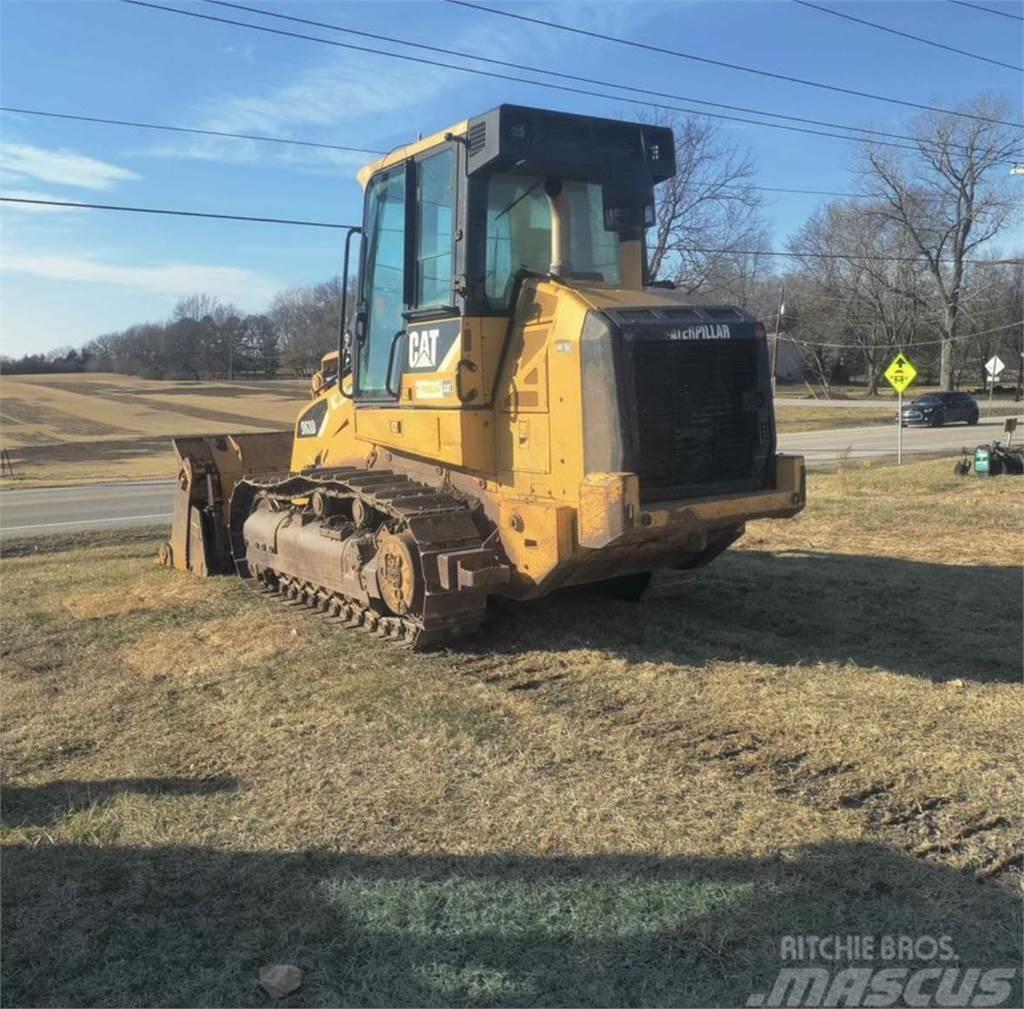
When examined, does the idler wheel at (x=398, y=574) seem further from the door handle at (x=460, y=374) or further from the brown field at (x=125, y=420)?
the brown field at (x=125, y=420)

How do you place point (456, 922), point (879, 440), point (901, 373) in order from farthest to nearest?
1. point (879, 440)
2. point (901, 373)
3. point (456, 922)

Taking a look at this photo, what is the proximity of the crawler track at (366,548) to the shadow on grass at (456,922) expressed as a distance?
260 cm

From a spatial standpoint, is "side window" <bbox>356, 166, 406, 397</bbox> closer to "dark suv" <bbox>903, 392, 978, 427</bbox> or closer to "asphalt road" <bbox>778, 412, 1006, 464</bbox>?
"asphalt road" <bbox>778, 412, 1006, 464</bbox>

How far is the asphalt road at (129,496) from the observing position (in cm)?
1473

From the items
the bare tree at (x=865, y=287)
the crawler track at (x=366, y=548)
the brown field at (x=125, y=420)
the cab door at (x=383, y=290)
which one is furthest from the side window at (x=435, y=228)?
the bare tree at (x=865, y=287)

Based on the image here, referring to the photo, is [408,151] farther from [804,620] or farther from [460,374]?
[804,620]

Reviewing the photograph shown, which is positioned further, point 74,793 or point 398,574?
point 398,574

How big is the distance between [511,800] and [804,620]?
3775 millimetres

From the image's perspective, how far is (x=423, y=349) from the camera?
21.2ft

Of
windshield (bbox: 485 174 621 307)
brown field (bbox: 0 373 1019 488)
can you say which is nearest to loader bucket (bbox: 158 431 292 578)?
windshield (bbox: 485 174 621 307)

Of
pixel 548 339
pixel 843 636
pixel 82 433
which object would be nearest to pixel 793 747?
pixel 843 636

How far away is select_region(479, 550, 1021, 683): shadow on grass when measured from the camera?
6.19 meters

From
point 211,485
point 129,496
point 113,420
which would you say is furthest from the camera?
point 113,420

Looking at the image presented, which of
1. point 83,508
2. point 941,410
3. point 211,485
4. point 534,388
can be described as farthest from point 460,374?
point 941,410
